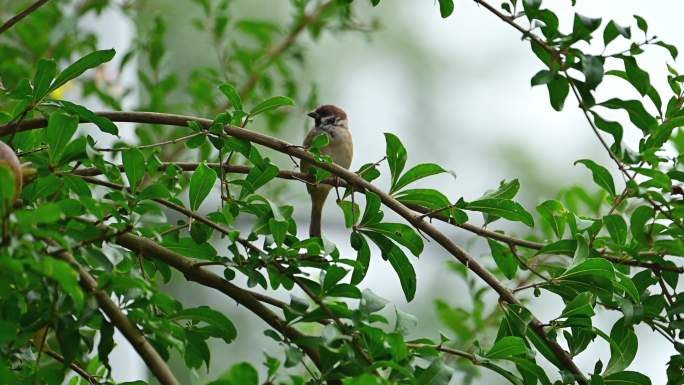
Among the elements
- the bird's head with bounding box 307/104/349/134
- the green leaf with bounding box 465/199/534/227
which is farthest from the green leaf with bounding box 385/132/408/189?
the bird's head with bounding box 307/104/349/134

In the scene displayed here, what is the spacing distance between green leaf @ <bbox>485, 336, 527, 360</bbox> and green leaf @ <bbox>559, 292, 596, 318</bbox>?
0.11 metres

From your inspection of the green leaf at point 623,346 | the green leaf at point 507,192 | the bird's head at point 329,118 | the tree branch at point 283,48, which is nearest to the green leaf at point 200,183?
the green leaf at point 507,192

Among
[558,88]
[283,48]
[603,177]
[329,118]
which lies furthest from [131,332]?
[329,118]

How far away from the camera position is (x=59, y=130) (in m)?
1.07

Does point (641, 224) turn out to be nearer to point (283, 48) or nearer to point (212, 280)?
point (212, 280)

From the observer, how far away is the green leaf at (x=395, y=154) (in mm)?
1312

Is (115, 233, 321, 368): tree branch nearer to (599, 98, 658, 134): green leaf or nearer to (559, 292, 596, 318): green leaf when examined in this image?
(559, 292, 596, 318): green leaf

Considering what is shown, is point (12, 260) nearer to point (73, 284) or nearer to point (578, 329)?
point (73, 284)

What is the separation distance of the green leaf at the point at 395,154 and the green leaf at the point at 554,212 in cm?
23

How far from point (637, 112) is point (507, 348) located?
0.44m

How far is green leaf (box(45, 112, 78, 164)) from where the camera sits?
1061mm

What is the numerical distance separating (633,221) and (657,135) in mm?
135

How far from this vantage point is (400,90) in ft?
17.3

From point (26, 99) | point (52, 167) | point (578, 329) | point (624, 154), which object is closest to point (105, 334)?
point (52, 167)
